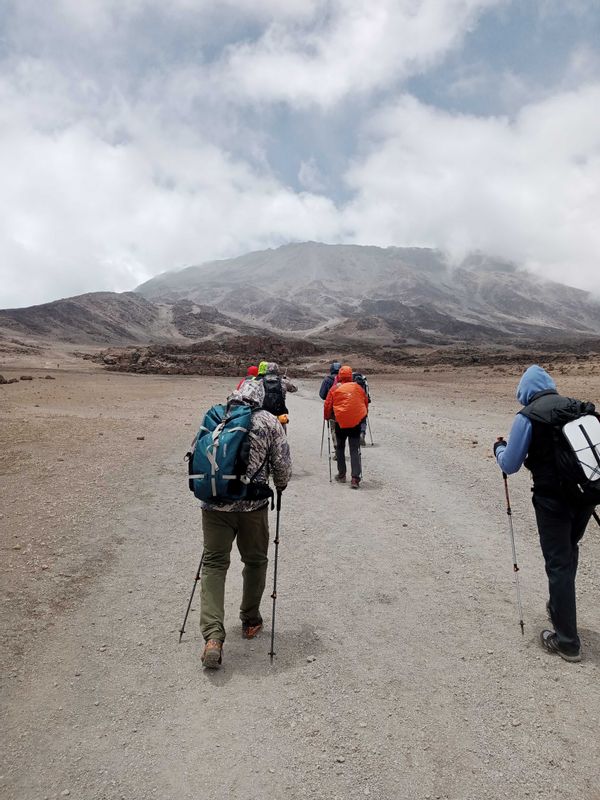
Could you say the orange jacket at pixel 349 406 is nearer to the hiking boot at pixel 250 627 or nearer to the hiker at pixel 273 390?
the hiker at pixel 273 390

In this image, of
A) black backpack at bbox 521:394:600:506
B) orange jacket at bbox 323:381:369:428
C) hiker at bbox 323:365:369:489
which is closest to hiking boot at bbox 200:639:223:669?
black backpack at bbox 521:394:600:506

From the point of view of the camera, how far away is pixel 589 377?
126ft

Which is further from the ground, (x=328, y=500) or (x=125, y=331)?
(x=125, y=331)

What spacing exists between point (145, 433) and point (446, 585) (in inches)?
496

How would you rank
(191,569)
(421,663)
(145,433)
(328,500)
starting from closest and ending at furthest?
(421,663)
(191,569)
(328,500)
(145,433)

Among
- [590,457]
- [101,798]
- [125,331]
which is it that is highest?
[125,331]

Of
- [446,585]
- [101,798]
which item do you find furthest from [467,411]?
[101,798]

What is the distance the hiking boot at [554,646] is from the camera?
4.39 metres

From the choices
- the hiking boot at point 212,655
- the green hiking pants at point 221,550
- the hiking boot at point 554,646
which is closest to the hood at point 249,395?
the green hiking pants at point 221,550

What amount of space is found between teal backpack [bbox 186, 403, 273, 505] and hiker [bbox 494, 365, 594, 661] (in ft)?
7.87

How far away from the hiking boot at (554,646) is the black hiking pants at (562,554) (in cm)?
3

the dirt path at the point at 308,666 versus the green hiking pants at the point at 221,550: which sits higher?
the green hiking pants at the point at 221,550

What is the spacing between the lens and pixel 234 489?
14.6 ft

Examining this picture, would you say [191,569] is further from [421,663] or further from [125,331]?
[125,331]
